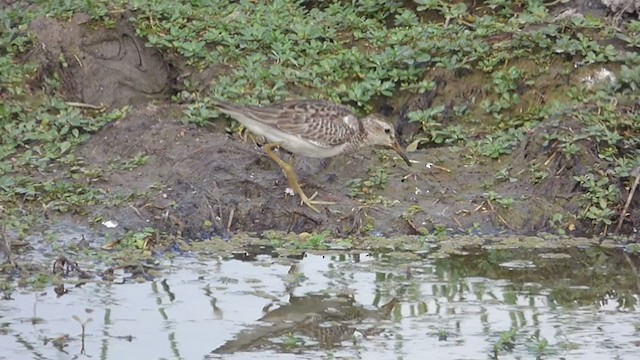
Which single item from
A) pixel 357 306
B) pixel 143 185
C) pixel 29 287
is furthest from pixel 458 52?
pixel 29 287

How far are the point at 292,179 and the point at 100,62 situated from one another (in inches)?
97.9

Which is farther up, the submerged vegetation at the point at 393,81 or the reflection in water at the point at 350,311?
the submerged vegetation at the point at 393,81

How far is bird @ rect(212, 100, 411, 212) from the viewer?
10.5 meters

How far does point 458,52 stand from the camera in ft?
38.4

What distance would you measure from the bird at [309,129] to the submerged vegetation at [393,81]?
1.00 ft

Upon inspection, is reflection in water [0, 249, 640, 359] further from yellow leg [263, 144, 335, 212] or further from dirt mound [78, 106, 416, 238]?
yellow leg [263, 144, 335, 212]

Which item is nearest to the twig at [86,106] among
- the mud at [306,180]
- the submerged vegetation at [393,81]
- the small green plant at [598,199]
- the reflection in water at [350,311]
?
the submerged vegetation at [393,81]

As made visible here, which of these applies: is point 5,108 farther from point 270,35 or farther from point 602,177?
point 602,177

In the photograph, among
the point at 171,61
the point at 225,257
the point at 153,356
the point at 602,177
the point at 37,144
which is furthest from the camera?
the point at 171,61

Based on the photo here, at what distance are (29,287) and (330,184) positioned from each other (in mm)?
2868

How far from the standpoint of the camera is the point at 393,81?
1153cm

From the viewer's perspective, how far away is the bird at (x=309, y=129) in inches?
413

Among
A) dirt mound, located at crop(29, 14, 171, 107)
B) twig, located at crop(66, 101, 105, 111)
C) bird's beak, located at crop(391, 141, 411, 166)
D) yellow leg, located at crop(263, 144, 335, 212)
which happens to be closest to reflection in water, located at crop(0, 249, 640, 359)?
yellow leg, located at crop(263, 144, 335, 212)

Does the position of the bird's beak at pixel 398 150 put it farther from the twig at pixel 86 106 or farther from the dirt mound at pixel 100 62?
the twig at pixel 86 106
